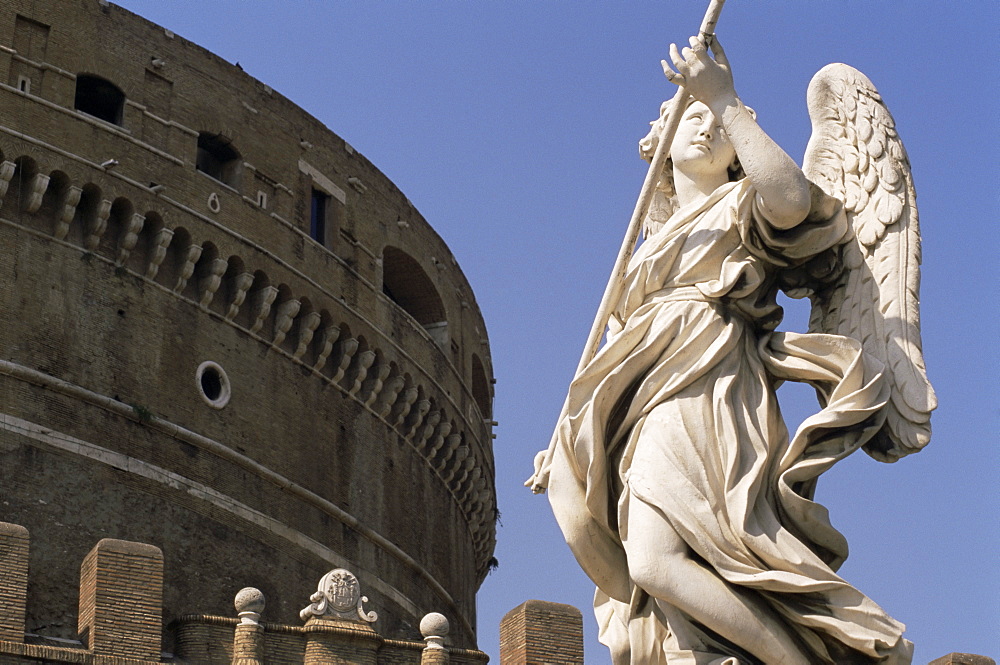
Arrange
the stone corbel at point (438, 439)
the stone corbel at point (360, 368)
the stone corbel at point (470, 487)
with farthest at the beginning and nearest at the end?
1. the stone corbel at point (470, 487)
2. the stone corbel at point (438, 439)
3. the stone corbel at point (360, 368)

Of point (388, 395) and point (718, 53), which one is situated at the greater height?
point (388, 395)

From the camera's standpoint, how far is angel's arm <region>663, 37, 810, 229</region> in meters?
5.08

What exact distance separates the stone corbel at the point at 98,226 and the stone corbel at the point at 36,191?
2.58 feet

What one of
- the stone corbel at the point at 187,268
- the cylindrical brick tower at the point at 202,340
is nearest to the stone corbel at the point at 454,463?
the cylindrical brick tower at the point at 202,340

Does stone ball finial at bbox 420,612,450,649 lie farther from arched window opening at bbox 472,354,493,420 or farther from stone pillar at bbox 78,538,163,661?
arched window opening at bbox 472,354,493,420

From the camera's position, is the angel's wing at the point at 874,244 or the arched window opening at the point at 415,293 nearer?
the angel's wing at the point at 874,244

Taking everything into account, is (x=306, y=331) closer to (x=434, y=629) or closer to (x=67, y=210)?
(x=67, y=210)

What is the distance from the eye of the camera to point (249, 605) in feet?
62.4

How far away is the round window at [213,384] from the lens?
26.8 m

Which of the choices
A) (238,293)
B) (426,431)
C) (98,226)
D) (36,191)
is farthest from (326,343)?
(36,191)

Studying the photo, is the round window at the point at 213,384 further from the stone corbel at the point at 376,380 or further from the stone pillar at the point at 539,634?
the stone pillar at the point at 539,634

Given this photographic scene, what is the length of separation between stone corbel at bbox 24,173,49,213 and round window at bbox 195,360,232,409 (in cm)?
314

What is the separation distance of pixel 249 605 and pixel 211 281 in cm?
865

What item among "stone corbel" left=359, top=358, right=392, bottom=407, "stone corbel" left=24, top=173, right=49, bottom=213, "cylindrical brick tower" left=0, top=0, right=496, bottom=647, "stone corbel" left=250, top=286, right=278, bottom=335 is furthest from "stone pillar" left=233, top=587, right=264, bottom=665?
"stone corbel" left=359, top=358, right=392, bottom=407
